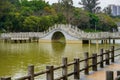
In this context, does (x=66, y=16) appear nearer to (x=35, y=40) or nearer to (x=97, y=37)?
(x=35, y=40)

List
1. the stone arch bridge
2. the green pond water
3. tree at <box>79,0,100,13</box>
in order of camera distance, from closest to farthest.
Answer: the green pond water → the stone arch bridge → tree at <box>79,0,100,13</box>

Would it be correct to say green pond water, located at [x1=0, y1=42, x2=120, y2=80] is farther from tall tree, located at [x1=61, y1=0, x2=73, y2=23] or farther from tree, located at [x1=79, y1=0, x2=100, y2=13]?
tree, located at [x1=79, y1=0, x2=100, y2=13]

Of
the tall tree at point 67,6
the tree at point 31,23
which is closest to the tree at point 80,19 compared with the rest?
the tall tree at point 67,6

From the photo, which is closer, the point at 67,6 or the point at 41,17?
the point at 41,17

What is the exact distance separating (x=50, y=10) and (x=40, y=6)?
13.3ft

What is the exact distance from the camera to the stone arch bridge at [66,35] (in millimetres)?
55656

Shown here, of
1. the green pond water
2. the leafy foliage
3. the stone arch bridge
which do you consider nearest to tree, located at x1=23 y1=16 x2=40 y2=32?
the leafy foliage

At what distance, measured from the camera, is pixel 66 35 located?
192ft

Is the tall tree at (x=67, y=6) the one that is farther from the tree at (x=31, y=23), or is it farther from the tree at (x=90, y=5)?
the tree at (x=90, y=5)

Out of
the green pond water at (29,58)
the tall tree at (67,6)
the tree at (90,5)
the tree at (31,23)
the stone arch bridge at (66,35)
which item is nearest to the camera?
the green pond water at (29,58)

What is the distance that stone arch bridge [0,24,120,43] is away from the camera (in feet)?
183

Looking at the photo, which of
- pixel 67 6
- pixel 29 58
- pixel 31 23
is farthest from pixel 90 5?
pixel 29 58

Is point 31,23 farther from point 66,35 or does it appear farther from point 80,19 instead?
point 80,19

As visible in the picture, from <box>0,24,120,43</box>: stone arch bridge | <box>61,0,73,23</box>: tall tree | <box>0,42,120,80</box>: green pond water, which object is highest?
<box>61,0,73,23</box>: tall tree
